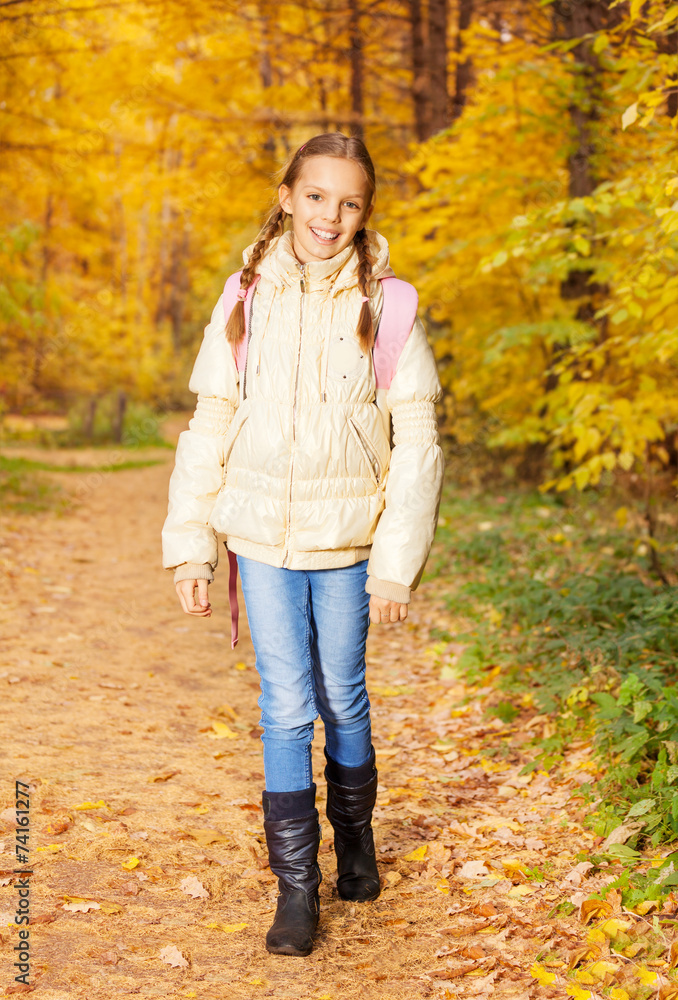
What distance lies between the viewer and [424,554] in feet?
8.31

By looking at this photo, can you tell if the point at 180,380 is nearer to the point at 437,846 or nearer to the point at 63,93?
the point at 63,93

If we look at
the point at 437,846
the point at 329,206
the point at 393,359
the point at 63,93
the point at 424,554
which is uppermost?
the point at 63,93

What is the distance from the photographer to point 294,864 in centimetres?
259

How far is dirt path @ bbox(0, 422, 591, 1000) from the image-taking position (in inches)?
98.0

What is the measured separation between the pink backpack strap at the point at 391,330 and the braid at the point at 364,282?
0.15ft

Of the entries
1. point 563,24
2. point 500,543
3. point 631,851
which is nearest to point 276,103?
point 563,24

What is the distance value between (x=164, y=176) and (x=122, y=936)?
44.5ft

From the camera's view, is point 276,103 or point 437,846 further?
point 276,103

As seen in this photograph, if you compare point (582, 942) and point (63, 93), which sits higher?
point (63, 93)

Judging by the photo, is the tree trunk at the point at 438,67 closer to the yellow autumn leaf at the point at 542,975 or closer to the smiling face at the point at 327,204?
the smiling face at the point at 327,204

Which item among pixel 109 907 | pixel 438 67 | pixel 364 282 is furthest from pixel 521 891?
pixel 438 67

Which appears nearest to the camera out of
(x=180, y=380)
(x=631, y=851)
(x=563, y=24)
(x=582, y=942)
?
(x=582, y=942)

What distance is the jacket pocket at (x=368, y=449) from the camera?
253cm

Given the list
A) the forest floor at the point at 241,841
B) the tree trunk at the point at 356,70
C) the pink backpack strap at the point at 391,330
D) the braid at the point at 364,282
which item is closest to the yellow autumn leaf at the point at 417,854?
the forest floor at the point at 241,841
